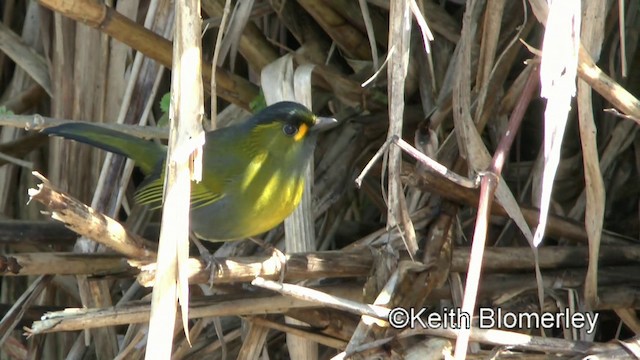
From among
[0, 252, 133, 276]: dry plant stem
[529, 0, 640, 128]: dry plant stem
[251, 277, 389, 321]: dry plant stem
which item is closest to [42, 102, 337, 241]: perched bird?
[0, 252, 133, 276]: dry plant stem

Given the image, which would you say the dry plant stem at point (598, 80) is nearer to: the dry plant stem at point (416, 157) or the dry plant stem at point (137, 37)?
the dry plant stem at point (416, 157)

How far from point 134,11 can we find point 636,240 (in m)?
2.01

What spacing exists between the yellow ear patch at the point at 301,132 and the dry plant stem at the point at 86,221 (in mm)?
1209

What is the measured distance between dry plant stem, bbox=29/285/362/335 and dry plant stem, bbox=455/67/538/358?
0.63m

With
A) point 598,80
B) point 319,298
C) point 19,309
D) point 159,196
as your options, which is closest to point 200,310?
point 319,298

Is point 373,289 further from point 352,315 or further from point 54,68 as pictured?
point 54,68

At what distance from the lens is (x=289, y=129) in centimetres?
382

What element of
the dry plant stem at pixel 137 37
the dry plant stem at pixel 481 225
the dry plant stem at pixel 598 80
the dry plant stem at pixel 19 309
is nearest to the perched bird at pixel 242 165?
the dry plant stem at pixel 137 37

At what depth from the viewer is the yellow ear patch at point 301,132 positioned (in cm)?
380

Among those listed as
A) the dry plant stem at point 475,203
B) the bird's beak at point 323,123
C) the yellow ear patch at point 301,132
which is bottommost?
the dry plant stem at point 475,203

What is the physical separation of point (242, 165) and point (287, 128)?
23cm

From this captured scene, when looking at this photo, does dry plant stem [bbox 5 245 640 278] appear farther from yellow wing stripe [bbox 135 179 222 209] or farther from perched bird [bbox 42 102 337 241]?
perched bird [bbox 42 102 337 241]

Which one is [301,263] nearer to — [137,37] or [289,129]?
[289,129]

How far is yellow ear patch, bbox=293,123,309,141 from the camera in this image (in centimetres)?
380
